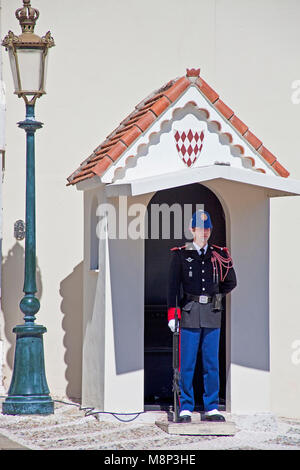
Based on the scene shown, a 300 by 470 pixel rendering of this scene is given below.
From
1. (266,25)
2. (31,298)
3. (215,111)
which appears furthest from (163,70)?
(31,298)

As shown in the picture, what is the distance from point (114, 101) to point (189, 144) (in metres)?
2.33

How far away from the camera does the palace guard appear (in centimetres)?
835

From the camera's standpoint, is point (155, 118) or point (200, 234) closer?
point (200, 234)

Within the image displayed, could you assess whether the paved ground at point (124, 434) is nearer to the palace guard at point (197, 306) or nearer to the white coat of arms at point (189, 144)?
the palace guard at point (197, 306)

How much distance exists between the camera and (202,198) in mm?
9961

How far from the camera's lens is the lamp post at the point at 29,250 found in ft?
29.3

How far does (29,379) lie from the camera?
29.5 feet

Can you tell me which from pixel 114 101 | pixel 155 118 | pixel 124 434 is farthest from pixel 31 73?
pixel 124 434

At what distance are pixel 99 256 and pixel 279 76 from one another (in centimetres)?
356

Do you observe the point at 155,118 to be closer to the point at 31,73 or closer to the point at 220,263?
the point at 31,73

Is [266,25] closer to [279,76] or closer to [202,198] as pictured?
[279,76]

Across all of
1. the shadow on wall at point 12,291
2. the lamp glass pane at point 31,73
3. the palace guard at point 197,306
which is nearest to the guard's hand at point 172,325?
the palace guard at point 197,306

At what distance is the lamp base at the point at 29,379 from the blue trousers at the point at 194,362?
56.3 inches

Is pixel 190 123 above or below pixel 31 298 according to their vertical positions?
above
